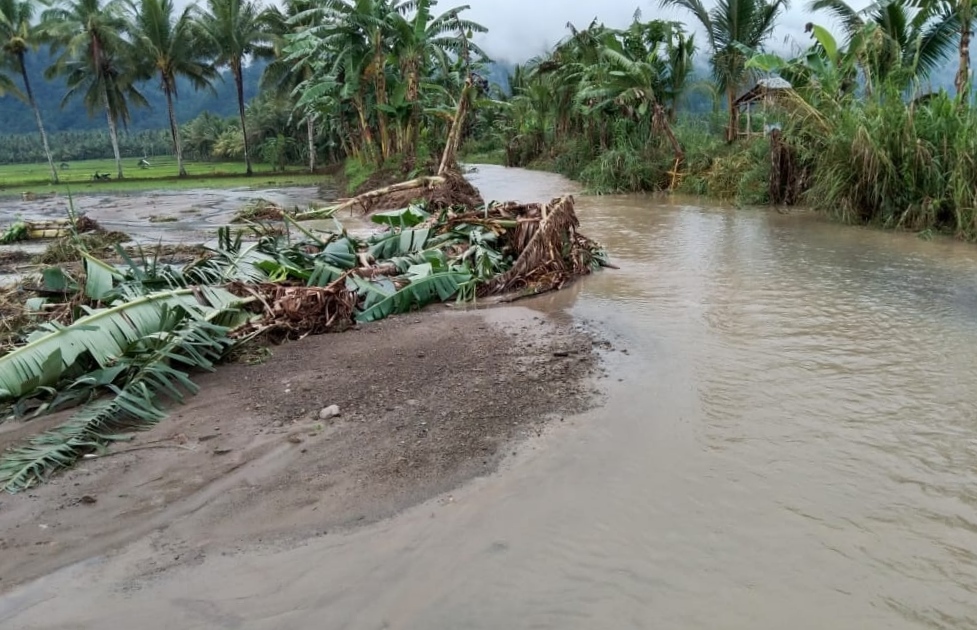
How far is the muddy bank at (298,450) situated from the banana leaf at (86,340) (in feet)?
1.20

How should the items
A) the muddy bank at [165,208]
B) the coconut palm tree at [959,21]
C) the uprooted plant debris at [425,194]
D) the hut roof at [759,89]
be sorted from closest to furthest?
1. the coconut palm tree at [959,21]
2. the uprooted plant debris at [425,194]
3. the muddy bank at [165,208]
4. the hut roof at [759,89]

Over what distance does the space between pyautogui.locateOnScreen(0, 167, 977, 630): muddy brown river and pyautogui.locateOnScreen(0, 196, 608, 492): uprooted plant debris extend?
1523mm

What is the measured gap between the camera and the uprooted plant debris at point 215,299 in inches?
164

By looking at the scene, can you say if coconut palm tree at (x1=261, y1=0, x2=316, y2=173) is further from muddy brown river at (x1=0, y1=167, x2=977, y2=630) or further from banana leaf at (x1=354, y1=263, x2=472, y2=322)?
muddy brown river at (x1=0, y1=167, x2=977, y2=630)

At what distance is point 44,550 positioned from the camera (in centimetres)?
290

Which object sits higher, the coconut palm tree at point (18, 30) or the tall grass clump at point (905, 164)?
the coconut palm tree at point (18, 30)

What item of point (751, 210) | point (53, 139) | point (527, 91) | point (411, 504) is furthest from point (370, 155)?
point (53, 139)

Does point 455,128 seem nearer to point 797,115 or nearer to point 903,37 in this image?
point 797,115

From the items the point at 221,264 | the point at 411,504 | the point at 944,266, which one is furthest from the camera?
the point at 944,266

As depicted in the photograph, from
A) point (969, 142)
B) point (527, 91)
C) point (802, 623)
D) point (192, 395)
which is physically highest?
point (527, 91)

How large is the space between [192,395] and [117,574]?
1.89 m

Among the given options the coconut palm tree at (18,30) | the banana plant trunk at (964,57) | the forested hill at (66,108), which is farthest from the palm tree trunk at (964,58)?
the forested hill at (66,108)

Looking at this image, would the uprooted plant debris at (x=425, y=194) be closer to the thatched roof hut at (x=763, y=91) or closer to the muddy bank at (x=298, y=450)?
the thatched roof hut at (x=763, y=91)

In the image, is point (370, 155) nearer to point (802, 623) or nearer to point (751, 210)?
point (751, 210)
